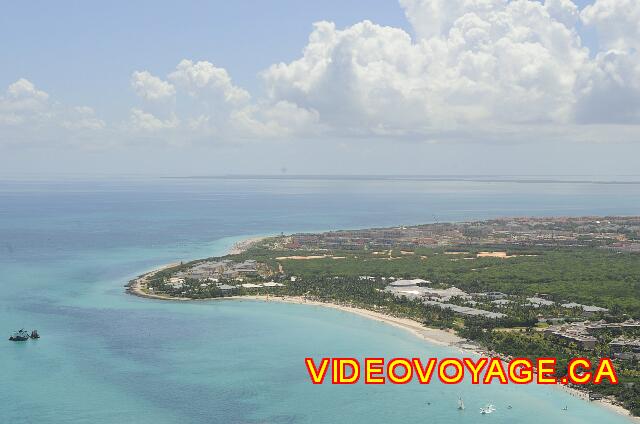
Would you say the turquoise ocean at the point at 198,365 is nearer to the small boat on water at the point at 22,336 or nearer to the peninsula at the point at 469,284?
the small boat on water at the point at 22,336

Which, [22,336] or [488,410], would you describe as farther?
[22,336]

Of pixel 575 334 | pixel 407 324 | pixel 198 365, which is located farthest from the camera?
pixel 407 324

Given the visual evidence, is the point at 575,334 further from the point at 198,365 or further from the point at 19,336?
the point at 19,336

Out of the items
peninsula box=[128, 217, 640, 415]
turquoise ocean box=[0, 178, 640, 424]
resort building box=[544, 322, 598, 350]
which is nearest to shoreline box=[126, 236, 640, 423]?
peninsula box=[128, 217, 640, 415]

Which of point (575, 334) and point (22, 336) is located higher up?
point (575, 334)

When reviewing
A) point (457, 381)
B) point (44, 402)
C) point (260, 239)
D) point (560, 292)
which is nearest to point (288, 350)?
point (457, 381)

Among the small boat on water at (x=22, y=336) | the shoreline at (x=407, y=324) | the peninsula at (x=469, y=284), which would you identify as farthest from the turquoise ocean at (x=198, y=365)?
the peninsula at (x=469, y=284)

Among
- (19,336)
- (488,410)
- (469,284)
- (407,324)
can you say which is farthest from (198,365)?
(469,284)

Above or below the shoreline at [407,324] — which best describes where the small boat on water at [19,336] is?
below

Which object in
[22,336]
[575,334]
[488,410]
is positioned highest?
[575,334]

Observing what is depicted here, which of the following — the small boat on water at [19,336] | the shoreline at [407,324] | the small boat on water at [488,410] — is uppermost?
the shoreline at [407,324]
